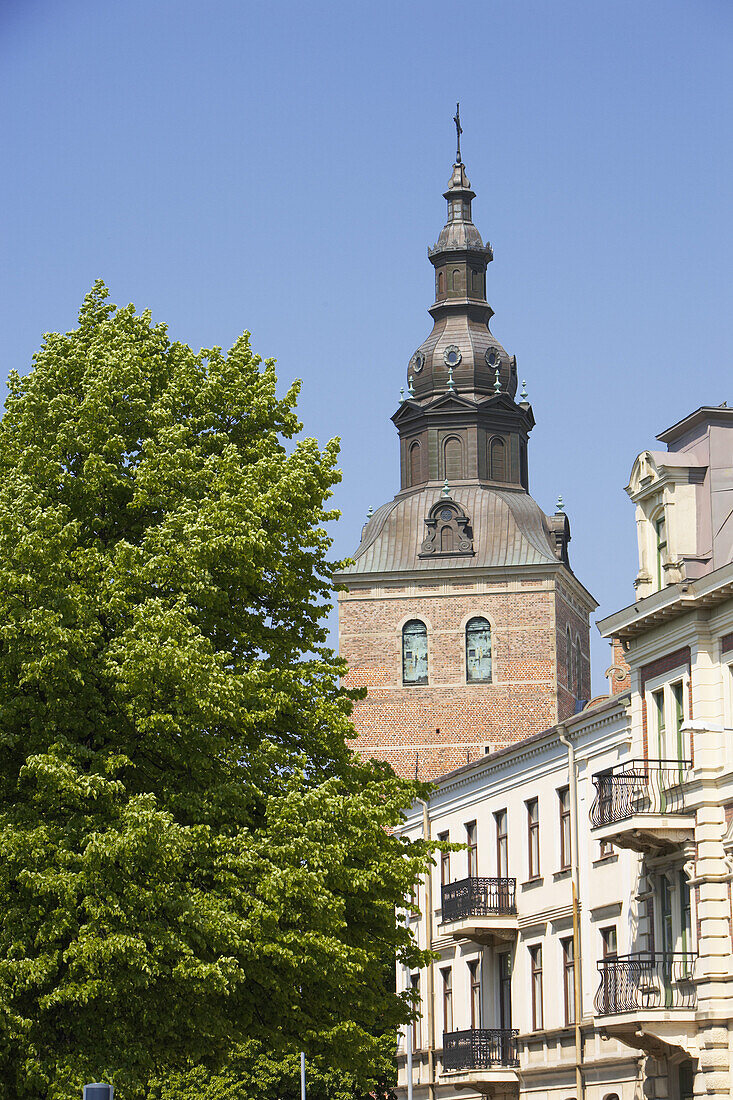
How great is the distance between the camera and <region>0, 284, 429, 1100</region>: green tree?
22.0 m

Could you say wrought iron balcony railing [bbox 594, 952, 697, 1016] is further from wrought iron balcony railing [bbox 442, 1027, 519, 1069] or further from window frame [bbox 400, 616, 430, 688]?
window frame [bbox 400, 616, 430, 688]

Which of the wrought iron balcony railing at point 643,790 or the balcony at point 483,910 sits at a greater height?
the wrought iron balcony railing at point 643,790

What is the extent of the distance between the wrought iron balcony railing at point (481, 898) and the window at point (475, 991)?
1.52 m

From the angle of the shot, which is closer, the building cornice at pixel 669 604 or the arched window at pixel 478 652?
the building cornice at pixel 669 604

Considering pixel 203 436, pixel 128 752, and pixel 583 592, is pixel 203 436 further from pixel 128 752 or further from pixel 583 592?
pixel 583 592

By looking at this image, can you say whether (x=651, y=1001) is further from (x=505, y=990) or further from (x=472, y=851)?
(x=472, y=851)

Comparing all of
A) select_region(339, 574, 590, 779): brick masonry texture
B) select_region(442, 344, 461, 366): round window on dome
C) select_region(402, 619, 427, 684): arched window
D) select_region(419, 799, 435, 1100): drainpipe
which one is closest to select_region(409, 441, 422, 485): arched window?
select_region(442, 344, 461, 366): round window on dome

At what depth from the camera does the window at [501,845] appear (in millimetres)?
43844

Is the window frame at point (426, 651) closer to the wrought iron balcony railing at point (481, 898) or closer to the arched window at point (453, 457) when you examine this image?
the arched window at point (453, 457)

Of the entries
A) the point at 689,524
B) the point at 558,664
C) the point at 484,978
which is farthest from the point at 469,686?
the point at 689,524

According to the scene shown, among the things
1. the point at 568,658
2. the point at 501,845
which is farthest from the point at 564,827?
the point at 568,658

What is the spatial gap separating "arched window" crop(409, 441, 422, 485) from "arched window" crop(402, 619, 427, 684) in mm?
8995

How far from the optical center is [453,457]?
8894 centimetres

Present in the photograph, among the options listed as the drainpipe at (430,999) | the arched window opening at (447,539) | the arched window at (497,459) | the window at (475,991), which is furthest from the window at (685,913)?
the arched window at (497,459)
